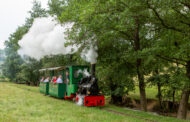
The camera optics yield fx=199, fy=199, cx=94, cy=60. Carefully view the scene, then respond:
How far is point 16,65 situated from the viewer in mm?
42219

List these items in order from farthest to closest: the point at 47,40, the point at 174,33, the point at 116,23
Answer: the point at 47,40, the point at 174,33, the point at 116,23

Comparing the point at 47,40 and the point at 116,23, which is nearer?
the point at 116,23

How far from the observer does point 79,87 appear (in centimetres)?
1112

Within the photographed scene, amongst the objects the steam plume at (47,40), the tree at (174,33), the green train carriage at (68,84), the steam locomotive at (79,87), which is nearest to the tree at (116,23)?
the tree at (174,33)

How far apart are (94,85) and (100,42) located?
92.4 inches

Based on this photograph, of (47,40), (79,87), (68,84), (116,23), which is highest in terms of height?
(47,40)

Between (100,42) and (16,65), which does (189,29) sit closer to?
(100,42)

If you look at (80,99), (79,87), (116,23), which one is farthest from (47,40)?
(116,23)

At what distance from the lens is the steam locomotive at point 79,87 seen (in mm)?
10375

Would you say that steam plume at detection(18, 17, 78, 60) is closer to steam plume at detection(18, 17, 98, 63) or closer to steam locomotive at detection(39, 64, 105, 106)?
steam plume at detection(18, 17, 98, 63)

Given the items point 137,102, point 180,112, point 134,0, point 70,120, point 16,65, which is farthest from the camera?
point 16,65

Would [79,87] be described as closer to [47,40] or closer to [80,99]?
[80,99]

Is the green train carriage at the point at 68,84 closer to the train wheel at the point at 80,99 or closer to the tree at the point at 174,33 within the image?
the train wheel at the point at 80,99

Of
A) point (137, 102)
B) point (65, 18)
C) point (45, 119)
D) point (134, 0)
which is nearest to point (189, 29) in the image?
point (134, 0)
